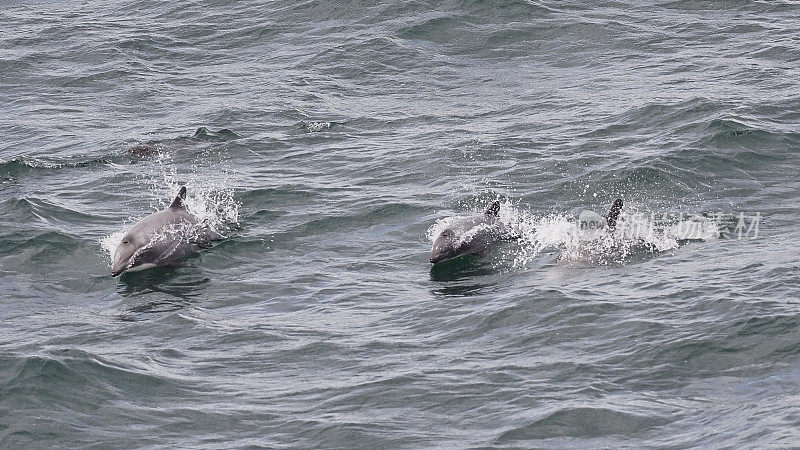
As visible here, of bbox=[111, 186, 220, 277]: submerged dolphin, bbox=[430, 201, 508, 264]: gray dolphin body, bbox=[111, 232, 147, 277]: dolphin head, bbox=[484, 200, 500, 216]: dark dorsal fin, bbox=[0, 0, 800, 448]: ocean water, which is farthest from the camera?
bbox=[484, 200, 500, 216]: dark dorsal fin

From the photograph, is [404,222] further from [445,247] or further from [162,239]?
[162,239]

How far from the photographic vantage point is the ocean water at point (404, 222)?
1541cm

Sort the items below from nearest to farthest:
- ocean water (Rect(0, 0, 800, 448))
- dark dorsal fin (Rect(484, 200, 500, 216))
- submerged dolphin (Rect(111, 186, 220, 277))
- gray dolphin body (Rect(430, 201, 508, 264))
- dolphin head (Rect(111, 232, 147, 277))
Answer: ocean water (Rect(0, 0, 800, 448)) → dolphin head (Rect(111, 232, 147, 277)) → submerged dolphin (Rect(111, 186, 220, 277)) → gray dolphin body (Rect(430, 201, 508, 264)) → dark dorsal fin (Rect(484, 200, 500, 216))

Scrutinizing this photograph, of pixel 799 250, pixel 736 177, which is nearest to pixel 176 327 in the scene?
pixel 799 250

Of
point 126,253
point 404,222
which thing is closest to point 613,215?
point 404,222

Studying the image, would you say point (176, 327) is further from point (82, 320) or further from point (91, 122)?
point (91, 122)

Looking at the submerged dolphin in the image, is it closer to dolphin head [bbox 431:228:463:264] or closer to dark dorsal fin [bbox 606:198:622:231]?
dolphin head [bbox 431:228:463:264]

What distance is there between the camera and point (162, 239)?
67.5 ft

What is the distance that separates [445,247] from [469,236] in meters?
0.49

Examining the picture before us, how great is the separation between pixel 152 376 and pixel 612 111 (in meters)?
13.9

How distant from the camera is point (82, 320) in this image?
18.5 m

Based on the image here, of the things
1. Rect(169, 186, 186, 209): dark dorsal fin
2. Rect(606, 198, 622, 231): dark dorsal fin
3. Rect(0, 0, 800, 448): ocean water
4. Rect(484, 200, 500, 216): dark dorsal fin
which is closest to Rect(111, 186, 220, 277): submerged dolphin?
Rect(169, 186, 186, 209): dark dorsal fin

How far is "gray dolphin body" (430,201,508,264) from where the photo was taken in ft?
66.3

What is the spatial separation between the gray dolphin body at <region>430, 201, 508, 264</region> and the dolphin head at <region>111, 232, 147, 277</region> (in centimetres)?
452
